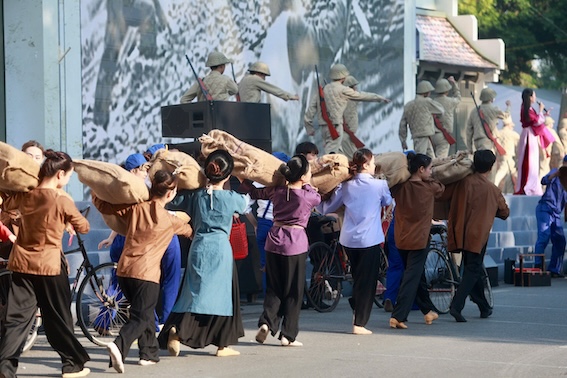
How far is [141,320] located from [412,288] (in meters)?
3.57

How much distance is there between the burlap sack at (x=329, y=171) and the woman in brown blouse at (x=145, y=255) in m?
2.21

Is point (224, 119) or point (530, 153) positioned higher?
point (224, 119)

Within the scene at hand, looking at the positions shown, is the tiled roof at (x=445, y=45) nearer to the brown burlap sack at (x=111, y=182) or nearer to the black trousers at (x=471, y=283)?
the black trousers at (x=471, y=283)

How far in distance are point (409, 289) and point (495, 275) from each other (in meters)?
5.53

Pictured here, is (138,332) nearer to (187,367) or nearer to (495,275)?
(187,367)

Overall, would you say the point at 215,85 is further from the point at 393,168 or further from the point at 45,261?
the point at 45,261

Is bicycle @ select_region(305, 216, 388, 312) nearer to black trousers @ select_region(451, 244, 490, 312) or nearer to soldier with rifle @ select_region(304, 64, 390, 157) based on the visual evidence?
black trousers @ select_region(451, 244, 490, 312)

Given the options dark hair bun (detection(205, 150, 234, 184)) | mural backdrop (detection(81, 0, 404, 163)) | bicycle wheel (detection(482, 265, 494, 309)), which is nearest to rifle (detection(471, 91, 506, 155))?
mural backdrop (detection(81, 0, 404, 163))

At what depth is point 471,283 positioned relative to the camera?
12867 millimetres

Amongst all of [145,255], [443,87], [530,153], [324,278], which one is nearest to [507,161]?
[530,153]

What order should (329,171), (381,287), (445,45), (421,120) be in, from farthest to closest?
(445,45) → (421,120) → (381,287) → (329,171)

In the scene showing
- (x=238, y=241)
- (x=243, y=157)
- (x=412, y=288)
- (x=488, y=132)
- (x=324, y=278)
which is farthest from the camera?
(x=488, y=132)

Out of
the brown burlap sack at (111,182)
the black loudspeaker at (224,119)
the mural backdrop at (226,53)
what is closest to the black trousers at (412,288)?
the black loudspeaker at (224,119)

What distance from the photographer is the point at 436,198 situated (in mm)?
13125
